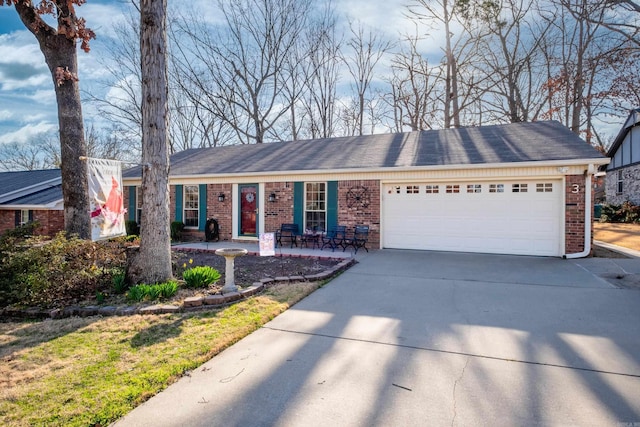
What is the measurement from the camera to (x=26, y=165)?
31.9m

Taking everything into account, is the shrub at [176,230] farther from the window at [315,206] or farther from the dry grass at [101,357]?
the dry grass at [101,357]

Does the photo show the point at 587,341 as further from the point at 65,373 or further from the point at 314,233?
the point at 314,233

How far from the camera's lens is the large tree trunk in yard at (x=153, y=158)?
571 centimetres

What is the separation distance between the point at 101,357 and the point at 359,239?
24.4ft

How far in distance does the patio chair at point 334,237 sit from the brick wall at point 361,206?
0.20 meters

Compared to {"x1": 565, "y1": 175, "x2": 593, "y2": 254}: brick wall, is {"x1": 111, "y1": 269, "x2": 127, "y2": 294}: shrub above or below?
below

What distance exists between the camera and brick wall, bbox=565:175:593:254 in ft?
27.6

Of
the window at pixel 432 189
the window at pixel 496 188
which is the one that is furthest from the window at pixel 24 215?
the window at pixel 496 188

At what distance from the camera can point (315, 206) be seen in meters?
11.0

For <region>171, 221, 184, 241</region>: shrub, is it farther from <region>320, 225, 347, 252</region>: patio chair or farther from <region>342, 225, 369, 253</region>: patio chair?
<region>342, 225, 369, 253</region>: patio chair

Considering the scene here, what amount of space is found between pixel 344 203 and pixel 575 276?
5805mm

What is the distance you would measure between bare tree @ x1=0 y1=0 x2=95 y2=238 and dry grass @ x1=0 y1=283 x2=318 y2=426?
116 inches

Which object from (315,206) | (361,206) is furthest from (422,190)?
(315,206)

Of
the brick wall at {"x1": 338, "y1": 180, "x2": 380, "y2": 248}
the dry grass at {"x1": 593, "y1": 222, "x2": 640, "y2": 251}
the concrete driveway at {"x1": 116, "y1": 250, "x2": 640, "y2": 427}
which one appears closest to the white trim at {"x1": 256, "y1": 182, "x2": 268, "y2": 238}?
the brick wall at {"x1": 338, "y1": 180, "x2": 380, "y2": 248}
